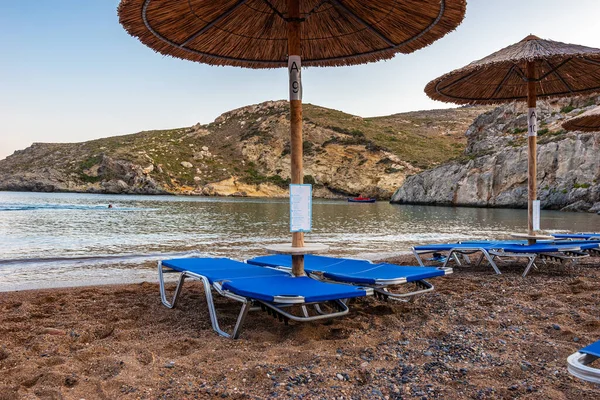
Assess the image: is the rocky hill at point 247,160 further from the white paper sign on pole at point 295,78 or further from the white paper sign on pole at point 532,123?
the white paper sign on pole at point 295,78

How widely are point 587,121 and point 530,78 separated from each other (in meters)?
5.15

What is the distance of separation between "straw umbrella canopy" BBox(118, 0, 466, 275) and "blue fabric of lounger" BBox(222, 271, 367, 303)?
49cm

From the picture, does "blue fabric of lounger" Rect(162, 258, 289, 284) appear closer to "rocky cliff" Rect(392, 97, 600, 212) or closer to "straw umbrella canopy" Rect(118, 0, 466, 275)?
"straw umbrella canopy" Rect(118, 0, 466, 275)

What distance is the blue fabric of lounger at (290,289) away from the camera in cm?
377

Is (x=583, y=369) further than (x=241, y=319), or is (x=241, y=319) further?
(x=241, y=319)

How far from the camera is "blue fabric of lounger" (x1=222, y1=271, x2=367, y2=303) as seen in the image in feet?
12.4

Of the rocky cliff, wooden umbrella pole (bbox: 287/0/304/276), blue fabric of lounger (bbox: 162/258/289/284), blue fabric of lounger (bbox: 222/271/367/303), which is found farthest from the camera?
the rocky cliff

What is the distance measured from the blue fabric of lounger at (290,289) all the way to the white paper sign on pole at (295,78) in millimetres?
1922

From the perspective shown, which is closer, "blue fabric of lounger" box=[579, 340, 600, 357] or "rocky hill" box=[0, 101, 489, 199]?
"blue fabric of lounger" box=[579, 340, 600, 357]

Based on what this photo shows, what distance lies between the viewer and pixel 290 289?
4004 millimetres

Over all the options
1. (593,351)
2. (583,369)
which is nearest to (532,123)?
(593,351)

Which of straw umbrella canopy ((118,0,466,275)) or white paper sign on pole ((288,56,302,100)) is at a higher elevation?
straw umbrella canopy ((118,0,466,275))

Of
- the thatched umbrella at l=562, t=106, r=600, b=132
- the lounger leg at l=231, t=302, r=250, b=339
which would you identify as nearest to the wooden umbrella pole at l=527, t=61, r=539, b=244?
the thatched umbrella at l=562, t=106, r=600, b=132

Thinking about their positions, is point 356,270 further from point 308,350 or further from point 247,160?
point 247,160
